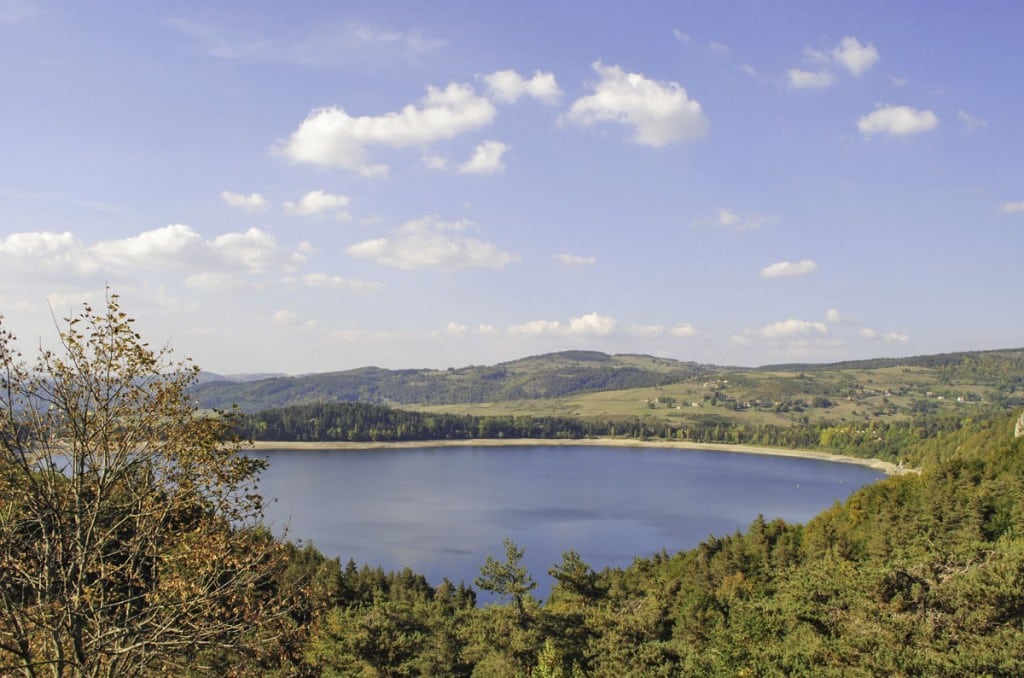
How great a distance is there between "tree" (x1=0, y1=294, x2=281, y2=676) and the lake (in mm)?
48208

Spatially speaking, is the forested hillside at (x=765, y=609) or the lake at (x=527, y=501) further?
the lake at (x=527, y=501)

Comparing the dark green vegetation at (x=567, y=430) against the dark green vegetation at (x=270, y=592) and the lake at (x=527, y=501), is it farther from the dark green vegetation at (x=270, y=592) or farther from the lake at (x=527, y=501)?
the dark green vegetation at (x=270, y=592)

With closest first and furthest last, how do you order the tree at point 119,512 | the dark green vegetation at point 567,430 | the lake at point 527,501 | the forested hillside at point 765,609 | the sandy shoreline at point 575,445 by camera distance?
the tree at point 119,512 → the forested hillside at point 765,609 → the lake at point 527,501 → the sandy shoreline at point 575,445 → the dark green vegetation at point 567,430

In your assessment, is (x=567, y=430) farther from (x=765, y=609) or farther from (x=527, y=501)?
(x=765, y=609)

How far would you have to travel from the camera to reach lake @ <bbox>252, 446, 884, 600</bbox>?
66.9 meters

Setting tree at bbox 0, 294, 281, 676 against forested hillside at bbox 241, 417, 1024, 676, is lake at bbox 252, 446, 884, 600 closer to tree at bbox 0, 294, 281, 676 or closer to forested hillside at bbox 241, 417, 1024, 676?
forested hillside at bbox 241, 417, 1024, 676

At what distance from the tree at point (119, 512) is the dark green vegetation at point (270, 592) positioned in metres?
0.02

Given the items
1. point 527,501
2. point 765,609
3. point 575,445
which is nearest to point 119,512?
point 765,609

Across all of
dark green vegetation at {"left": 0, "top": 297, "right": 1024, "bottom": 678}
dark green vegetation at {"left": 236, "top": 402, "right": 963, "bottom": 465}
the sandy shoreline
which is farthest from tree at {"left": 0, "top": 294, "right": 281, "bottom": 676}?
dark green vegetation at {"left": 236, "top": 402, "right": 963, "bottom": 465}

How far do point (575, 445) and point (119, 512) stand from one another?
178 meters

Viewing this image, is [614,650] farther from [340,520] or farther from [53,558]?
[340,520]

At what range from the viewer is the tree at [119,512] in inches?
263

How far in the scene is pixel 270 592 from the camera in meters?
7.85

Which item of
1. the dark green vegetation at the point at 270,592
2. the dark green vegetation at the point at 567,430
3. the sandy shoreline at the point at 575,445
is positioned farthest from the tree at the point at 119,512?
the dark green vegetation at the point at 567,430
